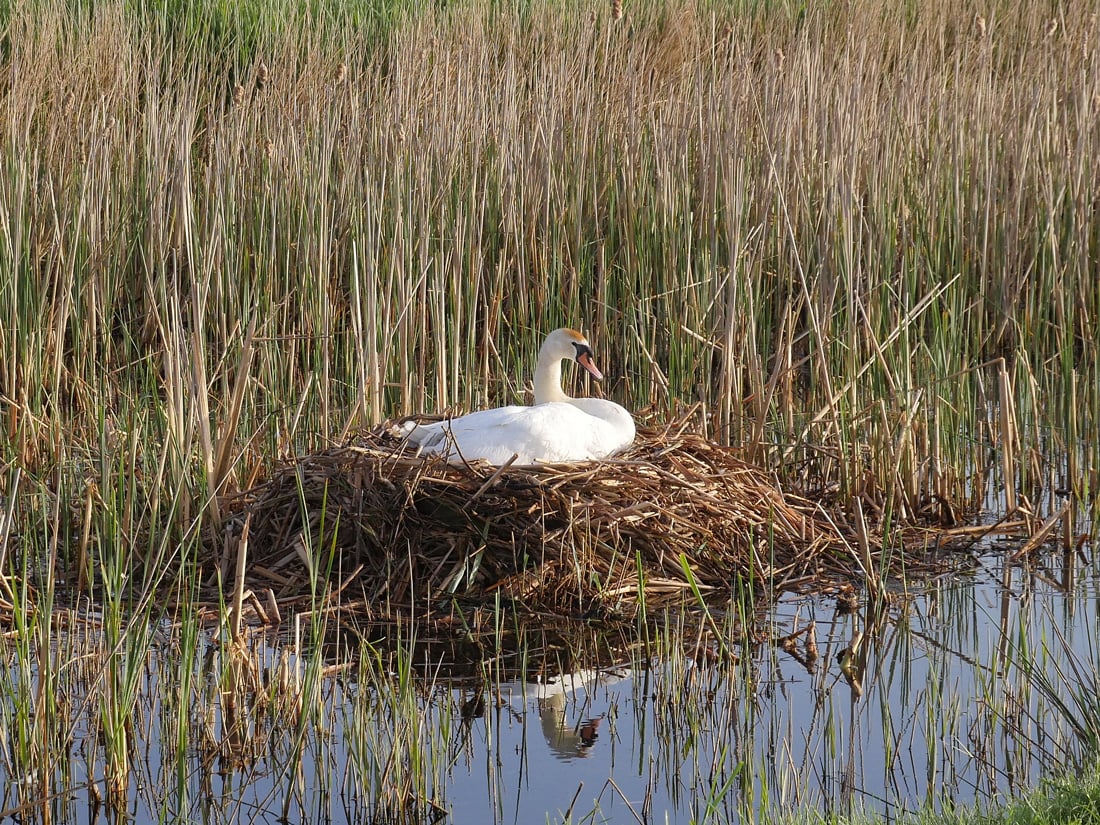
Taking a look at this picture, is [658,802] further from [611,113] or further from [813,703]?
[611,113]

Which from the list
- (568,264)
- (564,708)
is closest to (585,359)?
(568,264)

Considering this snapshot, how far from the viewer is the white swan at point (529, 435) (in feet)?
15.6

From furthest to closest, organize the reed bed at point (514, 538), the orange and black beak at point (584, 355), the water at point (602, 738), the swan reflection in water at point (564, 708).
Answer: the orange and black beak at point (584, 355)
the reed bed at point (514, 538)
the swan reflection in water at point (564, 708)
the water at point (602, 738)

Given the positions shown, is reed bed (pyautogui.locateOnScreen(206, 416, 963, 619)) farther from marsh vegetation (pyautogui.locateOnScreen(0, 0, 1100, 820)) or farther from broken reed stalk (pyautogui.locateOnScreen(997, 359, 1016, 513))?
broken reed stalk (pyautogui.locateOnScreen(997, 359, 1016, 513))

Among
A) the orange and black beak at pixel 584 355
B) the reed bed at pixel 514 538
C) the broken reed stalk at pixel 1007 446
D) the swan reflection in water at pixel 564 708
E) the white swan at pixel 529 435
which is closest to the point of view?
the swan reflection in water at pixel 564 708

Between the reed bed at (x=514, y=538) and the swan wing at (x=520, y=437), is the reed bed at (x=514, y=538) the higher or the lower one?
the lower one

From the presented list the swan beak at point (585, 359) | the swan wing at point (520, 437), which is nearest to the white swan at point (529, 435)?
the swan wing at point (520, 437)

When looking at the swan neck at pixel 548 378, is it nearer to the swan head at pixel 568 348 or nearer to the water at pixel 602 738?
the swan head at pixel 568 348

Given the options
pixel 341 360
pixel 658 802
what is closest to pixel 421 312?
pixel 341 360

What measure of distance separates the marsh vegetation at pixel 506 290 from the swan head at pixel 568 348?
0.39 meters

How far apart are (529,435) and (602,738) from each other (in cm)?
133

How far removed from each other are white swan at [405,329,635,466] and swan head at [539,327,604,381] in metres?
0.42

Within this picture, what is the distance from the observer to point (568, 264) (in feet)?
23.0

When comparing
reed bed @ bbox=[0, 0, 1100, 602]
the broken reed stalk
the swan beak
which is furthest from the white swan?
the broken reed stalk
